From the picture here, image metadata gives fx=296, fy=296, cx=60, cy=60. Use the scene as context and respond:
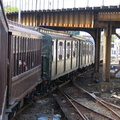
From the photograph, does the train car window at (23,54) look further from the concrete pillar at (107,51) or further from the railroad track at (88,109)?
the concrete pillar at (107,51)

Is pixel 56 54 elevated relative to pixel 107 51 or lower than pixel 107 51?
elevated

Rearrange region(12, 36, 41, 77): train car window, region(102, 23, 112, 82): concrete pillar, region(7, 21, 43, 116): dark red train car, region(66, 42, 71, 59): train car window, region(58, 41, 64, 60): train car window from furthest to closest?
region(102, 23, 112, 82): concrete pillar, region(66, 42, 71, 59): train car window, region(58, 41, 64, 60): train car window, region(12, 36, 41, 77): train car window, region(7, 21, 43, 116): dark red train car

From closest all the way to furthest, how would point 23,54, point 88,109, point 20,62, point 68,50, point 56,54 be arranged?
1. point 20,62
2. point 23,54
3. point 88,109
4. point 56,54
5. point 68,50

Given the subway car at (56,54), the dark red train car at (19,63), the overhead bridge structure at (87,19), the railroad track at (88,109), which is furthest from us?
the overhead bridge structure at (87,19)

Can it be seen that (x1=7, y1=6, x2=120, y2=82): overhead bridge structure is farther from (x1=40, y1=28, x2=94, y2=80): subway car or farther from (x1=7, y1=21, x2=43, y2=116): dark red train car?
(x1=7, y1=21, x2=43, y2=116): dark red train car

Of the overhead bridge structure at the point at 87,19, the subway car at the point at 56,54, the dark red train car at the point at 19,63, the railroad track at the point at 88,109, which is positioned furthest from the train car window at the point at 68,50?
the dark red train car at the point at 19,63

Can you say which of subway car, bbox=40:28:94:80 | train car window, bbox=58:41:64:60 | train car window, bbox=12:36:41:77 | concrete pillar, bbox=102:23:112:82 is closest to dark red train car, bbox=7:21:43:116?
train car window, bbox=12:36:41:77

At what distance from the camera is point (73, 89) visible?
16.7m

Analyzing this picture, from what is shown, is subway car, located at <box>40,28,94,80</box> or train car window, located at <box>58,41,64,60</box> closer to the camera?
subway car, located at <box>40,28,94,80</box>

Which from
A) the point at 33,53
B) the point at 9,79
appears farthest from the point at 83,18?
the point at 9,79

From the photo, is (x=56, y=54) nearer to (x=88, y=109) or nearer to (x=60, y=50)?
(x=60, y=50)

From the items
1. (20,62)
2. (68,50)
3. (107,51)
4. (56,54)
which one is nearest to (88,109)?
(56,54)

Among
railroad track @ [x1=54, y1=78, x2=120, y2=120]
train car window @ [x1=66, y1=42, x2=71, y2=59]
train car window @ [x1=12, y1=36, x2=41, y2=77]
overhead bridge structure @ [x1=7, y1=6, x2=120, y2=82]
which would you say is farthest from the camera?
overhead bridge structure @ [x1=7, y1=6, x2=120, y2=82]

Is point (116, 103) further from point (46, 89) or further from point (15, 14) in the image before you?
point (15, 14)
